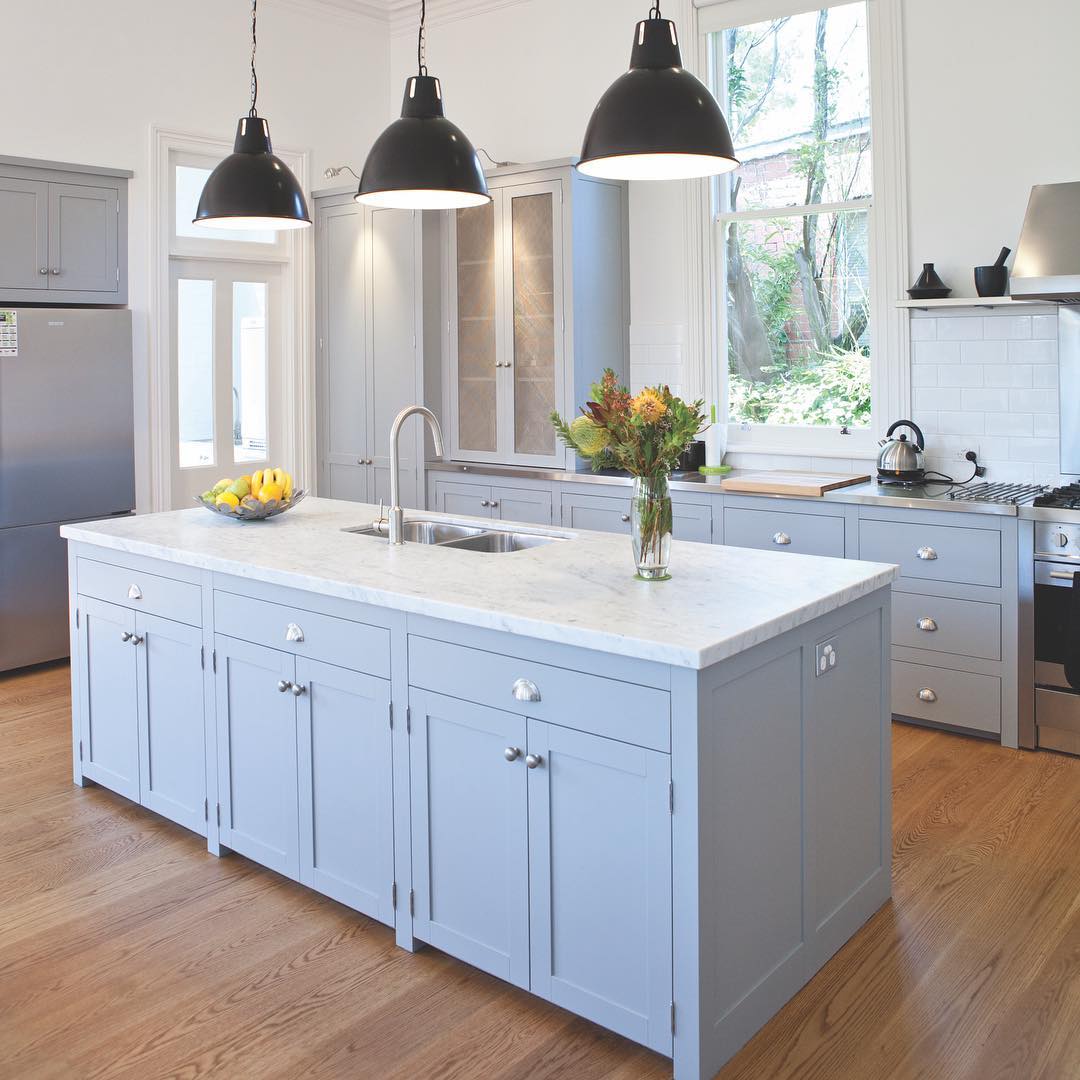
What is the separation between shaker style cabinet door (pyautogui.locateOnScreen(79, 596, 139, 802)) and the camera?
3.65 meters

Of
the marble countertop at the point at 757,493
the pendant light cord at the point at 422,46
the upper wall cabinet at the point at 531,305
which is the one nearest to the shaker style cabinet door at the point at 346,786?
the marble countertop at the point at 757,493

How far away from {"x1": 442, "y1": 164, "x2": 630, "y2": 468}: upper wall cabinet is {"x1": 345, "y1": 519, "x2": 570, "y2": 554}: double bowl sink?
1.93 m

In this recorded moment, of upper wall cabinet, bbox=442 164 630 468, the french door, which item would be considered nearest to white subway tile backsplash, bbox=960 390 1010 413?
upper wall cabinet, bbox=442 164 630 468

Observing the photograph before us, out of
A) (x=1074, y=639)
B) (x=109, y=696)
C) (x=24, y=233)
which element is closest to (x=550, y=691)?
(x=109, y=696)

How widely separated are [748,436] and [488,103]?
261cm

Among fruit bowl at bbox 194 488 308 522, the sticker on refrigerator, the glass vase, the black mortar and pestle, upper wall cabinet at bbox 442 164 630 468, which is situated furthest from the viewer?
upper wall cabinet at bbox 442 164 630 468

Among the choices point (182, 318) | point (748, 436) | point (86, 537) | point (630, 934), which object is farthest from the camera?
point (182, 318)

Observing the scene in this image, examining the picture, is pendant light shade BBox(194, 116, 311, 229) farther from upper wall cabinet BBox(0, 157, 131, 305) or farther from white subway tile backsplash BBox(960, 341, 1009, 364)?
white subway tile backsplash BBox(960, 341, 1009, 364)

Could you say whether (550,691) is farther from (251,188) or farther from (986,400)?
(986,400)

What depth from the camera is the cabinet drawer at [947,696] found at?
430 cm

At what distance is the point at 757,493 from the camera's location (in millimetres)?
4836

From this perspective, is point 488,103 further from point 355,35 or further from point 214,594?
point 214,594

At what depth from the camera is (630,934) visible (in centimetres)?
231

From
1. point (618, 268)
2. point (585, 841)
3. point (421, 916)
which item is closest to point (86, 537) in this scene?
point (421, 916)
